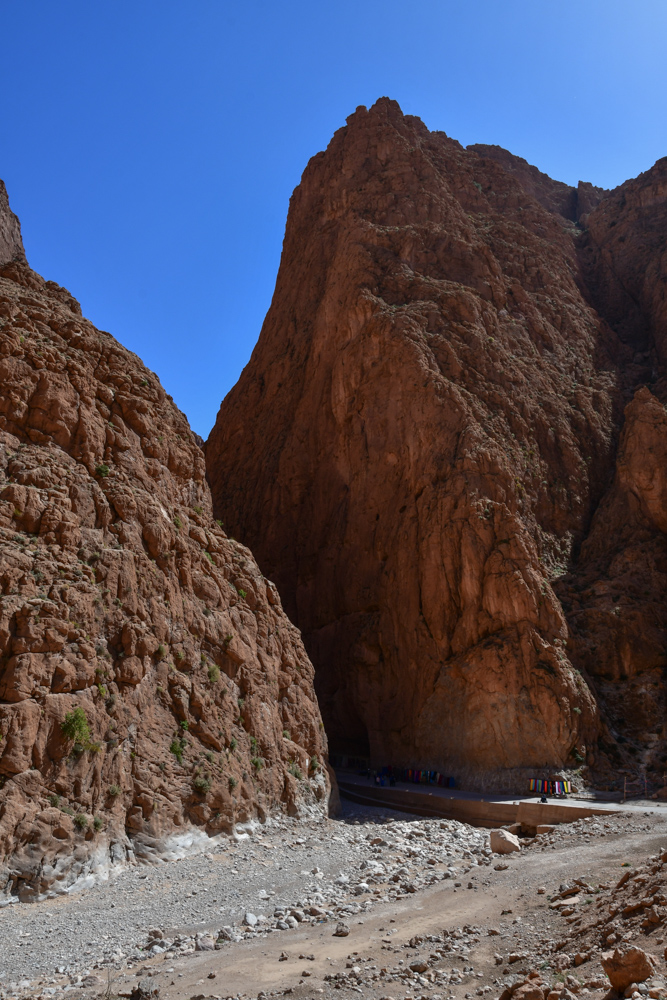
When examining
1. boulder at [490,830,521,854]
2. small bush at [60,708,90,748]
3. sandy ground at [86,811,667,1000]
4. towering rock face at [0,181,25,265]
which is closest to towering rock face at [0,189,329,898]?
small bush at [60,708,90,748]

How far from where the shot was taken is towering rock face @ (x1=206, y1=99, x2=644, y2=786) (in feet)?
119

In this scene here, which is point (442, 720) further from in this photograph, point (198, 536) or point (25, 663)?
point (25, 663)

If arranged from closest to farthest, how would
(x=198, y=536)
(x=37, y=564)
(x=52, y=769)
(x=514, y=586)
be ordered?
(x=52, y=769)
(x=37, y=564)
(x=198, y=536)
(x=514, y=586)

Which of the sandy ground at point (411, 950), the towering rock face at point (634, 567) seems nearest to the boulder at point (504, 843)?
the sandy ground at point (411, 950)

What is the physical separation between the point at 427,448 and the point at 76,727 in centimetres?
2838

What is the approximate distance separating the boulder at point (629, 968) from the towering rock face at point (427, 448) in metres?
26.2

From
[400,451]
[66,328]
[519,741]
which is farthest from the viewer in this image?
[400,451]

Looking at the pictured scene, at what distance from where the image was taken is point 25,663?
17422 mm

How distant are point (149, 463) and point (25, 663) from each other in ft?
32.6

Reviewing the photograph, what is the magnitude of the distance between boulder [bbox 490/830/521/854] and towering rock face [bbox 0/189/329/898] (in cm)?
662

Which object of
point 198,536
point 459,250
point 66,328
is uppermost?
point 459,250

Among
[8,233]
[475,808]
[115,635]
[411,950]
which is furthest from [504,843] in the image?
[8,233]

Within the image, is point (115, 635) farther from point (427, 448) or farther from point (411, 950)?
point (427, 448)

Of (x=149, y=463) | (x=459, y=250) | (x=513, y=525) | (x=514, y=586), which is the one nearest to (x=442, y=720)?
(x=514, y=586)
